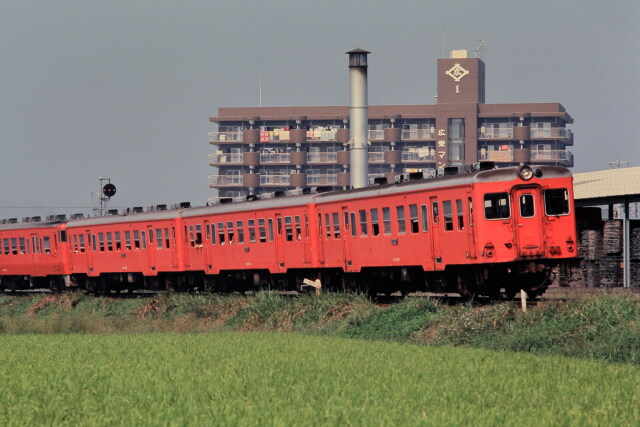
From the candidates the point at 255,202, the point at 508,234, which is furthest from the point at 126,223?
the point at 508,234

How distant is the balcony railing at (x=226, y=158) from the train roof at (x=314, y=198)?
97.5 metres

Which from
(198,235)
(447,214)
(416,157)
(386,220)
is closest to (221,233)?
(198,235)

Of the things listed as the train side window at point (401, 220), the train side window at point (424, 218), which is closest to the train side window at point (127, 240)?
the train side window at point (401, 220)

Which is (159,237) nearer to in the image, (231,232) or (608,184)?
(231,232)

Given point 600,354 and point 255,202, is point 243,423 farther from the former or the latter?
point 255,202

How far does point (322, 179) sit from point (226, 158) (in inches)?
545

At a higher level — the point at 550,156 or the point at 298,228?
the point at 550,156

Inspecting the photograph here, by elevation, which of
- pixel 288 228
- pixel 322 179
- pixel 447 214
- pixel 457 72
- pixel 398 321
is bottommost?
pixel 398 321

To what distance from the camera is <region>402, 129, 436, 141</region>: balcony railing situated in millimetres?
147125

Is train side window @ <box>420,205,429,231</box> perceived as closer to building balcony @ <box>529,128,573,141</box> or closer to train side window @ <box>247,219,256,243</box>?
train side window @ <box>247,219,256,243</box>

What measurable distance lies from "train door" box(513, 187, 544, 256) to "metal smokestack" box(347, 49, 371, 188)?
160 feet

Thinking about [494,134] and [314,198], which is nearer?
[314,198]

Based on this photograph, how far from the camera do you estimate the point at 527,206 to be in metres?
28.8

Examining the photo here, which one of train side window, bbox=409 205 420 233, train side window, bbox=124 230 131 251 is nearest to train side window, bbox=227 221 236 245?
train side window, bbox=124 230 131 251
